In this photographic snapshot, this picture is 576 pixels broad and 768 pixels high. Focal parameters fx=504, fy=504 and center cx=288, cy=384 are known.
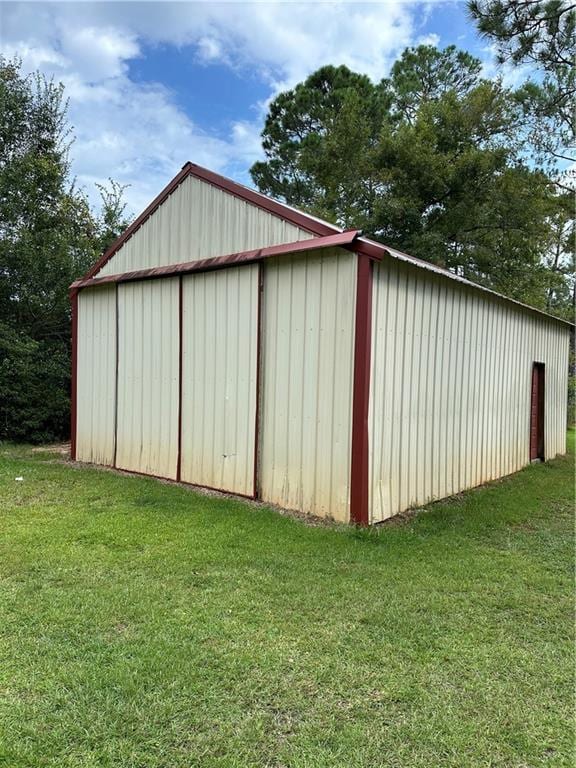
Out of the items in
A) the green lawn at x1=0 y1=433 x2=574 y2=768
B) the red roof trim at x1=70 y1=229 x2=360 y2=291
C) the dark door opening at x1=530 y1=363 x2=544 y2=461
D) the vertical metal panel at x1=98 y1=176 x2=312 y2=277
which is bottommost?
the green lawn at x1=0 y1=433 x2=574 y2=768

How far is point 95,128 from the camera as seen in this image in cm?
1120

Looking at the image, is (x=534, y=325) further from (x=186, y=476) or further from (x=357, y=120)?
(x=357, y=120)

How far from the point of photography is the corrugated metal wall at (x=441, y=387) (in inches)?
186

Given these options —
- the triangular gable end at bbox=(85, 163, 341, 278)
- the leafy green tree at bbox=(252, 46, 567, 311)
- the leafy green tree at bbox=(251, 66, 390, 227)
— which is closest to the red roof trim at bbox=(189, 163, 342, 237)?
the triangular gable end at bbox=(85, 163, 341, 278)

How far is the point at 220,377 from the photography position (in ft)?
19.0

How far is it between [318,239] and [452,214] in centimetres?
926

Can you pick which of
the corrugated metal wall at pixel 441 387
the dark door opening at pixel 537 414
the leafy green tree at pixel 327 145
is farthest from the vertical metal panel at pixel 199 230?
the leafy green tree at pixel 327 145

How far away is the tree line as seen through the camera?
8680 mm

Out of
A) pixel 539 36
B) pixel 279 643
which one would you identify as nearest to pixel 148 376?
pixel 279 643

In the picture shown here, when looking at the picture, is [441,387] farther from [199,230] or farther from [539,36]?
[539,36]

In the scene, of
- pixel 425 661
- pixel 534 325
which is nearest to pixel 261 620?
pixel 425 661

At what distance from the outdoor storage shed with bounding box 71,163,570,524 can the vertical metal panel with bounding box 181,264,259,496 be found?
2cm

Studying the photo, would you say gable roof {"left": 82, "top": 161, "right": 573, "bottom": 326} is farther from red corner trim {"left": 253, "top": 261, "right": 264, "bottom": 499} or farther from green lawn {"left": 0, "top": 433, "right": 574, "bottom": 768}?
green lawn {"left": 0, "top": 433, "right": 574, "bottom": 768}

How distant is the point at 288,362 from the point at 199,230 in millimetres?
2198
